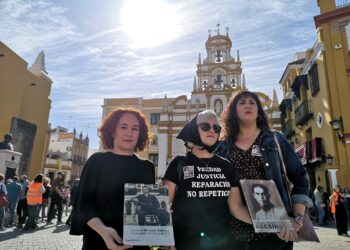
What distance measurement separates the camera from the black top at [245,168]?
7.39 feet

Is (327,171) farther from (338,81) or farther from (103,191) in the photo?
(103,191)

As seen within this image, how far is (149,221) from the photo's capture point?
1.72m

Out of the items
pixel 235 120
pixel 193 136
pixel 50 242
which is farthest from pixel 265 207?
pixel 50 242

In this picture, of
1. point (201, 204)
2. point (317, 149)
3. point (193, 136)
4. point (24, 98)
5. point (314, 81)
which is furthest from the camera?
point (24, 98)

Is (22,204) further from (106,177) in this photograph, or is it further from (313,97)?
(313,97)

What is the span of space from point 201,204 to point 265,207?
0.45m

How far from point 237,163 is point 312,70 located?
17.3 meters

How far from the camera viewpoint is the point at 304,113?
18.8 meters

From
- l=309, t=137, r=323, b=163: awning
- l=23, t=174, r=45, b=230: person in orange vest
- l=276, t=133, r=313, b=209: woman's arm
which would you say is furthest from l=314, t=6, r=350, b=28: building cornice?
l=23, t=174, r=45, b=230: person in orange vest

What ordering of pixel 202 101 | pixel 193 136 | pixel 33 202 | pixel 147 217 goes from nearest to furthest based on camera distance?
1. pixel 147 217
2. pixel 193 136
3. pixel 33 202
4. pixel 202 101

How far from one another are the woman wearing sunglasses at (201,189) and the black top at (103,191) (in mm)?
260

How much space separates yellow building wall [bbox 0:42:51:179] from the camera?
1838 centimetres

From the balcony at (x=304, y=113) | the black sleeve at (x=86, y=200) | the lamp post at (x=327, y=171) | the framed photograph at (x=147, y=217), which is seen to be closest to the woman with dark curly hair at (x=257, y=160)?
the framed photograph at (x=147, y=217)

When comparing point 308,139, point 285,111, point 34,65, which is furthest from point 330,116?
point 34,65
